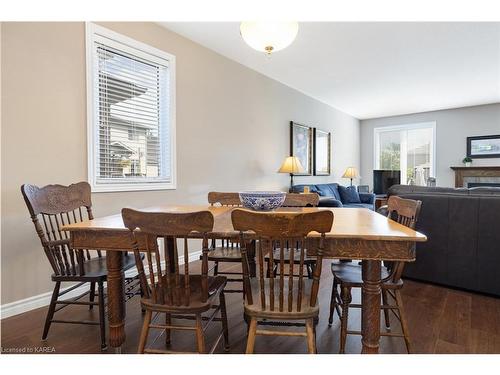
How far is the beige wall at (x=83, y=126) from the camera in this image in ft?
7.39

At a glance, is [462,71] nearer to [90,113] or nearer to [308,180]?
[308,180]

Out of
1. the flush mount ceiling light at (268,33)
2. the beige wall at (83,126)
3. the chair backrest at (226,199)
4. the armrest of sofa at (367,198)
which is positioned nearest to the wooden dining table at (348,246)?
the chair backrest at (226,199)

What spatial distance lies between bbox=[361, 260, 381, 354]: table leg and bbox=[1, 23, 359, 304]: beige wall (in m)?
2.28

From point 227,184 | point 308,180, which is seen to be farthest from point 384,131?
point 227,184

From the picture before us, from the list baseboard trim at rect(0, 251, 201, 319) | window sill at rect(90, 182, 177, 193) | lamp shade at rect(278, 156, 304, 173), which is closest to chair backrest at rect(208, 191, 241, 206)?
window sill at rect(90, 182, 177, 193)

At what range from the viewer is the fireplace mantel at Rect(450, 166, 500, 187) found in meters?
6.52

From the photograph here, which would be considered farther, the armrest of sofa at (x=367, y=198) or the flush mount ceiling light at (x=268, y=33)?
the armrest of sofa at (x=367, y=198)

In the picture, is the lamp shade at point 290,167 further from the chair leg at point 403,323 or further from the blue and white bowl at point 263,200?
the chair leg at point 403,323

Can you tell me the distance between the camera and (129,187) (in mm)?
3037

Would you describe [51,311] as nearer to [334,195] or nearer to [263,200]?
[263,200]

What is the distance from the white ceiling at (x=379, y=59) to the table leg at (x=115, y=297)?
8.45 feet

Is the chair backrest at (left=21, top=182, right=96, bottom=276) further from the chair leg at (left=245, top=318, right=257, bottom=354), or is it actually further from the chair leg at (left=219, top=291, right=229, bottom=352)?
the chair leg at (left=245, top=318, right=257, bottom=354)

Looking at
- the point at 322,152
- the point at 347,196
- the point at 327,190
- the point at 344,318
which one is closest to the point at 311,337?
the point at 344,318

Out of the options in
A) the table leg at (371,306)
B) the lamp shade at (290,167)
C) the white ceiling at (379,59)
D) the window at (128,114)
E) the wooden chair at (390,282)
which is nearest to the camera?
the table leg at (371,306)
